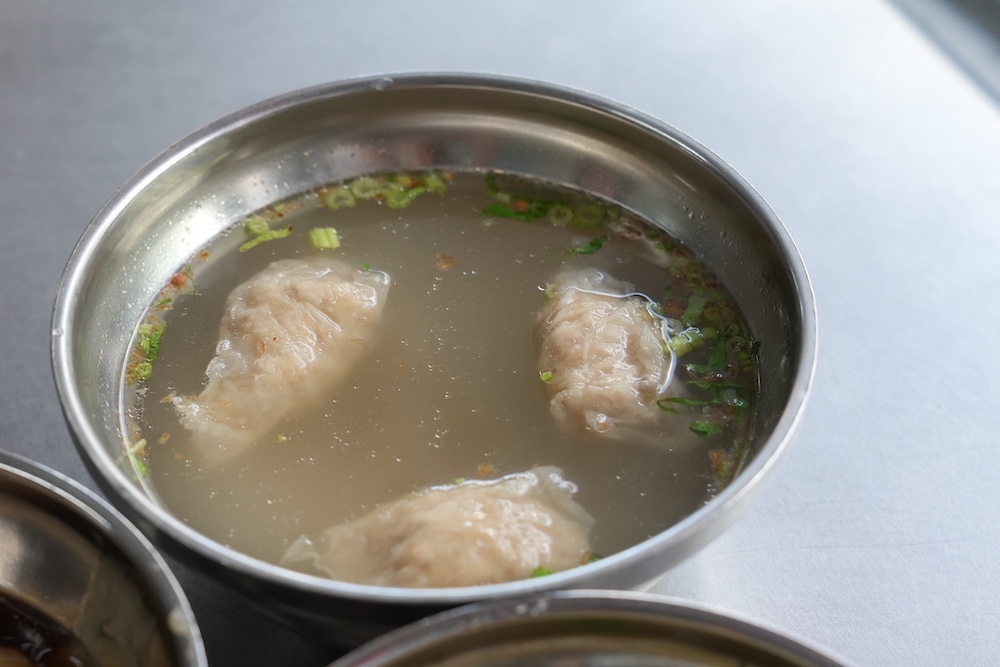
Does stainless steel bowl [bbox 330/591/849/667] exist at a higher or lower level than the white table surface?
lower

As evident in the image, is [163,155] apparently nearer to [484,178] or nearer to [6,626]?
[484,178]

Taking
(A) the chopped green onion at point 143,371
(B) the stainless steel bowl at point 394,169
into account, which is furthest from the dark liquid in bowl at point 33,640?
(A) the chopped green onion at point 143,371

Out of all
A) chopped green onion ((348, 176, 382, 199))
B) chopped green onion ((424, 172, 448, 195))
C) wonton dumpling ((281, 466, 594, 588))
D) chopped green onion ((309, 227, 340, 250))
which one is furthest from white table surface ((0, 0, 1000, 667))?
chopped green onion ((424, 172, 448, 195))

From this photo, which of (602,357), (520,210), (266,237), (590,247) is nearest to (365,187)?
(266,237)

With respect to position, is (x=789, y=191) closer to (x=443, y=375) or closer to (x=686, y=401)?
(x=686, y=401)

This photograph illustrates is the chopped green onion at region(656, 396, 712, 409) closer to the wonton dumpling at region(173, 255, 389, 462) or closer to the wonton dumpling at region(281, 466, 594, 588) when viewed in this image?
the wonton dumpling at region(281, 466, 594, 588)

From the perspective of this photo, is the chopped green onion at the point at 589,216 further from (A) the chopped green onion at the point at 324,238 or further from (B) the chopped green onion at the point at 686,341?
(A) the chopped green onion at the point at 324,238
